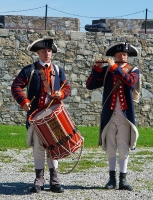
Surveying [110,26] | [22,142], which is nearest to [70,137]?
[22,142]

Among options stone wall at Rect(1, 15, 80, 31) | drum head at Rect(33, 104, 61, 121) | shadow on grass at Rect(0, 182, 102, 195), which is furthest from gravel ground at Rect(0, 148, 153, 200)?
stone wall at Rect(1, 15, 80, 31)

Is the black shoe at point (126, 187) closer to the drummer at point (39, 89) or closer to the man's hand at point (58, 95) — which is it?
the drummer at point (39, 89)

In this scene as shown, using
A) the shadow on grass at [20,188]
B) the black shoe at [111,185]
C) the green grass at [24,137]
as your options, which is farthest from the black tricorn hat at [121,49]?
the green grass at [24,137]

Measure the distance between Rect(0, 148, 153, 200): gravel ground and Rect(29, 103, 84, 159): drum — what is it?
478 mm

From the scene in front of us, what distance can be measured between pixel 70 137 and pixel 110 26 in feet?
33.3

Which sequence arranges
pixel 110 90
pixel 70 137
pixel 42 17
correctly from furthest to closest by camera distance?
pixel 42 17
pixel 110 90
pixel 70 137

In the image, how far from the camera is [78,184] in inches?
262

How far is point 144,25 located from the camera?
16.1 m

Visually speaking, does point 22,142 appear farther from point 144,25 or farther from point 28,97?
point 144,25

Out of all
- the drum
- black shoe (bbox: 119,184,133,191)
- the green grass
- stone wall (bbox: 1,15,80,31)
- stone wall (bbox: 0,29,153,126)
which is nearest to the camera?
the drum

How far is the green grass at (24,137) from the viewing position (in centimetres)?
1048

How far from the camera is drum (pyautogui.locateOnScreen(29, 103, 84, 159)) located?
232 inches

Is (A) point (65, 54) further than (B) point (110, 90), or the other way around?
(A) point (65, 54)

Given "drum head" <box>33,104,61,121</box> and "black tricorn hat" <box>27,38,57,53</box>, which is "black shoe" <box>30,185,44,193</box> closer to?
"drum head" <box>33,104,61,121</box>
